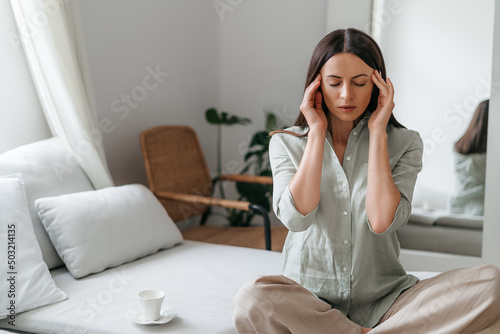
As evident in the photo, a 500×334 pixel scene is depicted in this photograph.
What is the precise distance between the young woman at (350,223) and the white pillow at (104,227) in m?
0.71

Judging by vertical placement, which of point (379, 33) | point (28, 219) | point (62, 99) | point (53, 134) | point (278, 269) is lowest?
point (278, 269)

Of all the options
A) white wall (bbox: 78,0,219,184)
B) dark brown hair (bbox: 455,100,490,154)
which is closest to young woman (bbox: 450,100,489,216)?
dark brown hair (bbox: 455,100,490,154)

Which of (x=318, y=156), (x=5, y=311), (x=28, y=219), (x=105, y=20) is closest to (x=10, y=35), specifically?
(x=105, y=20)

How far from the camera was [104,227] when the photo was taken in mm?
2045

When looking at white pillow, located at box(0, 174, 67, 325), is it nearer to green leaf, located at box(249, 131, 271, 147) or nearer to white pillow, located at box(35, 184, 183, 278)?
white pillow, located at box(35, 184, 183, 278)

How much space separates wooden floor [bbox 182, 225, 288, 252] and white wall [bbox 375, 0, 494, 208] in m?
0.71

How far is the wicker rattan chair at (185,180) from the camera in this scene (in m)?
2.69

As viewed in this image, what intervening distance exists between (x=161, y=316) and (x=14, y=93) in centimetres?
113

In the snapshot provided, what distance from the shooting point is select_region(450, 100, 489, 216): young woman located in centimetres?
260

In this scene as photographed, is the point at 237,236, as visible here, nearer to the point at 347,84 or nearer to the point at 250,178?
the point at 250,178

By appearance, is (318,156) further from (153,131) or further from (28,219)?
(153,131)

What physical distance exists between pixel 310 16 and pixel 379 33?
1.67 ft

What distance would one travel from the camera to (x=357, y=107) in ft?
5.11

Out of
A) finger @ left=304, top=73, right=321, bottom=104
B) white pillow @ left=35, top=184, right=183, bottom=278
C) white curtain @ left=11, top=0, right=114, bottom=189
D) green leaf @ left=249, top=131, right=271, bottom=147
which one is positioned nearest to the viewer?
finger @ left=304, top=73, right=321, bottom=104
